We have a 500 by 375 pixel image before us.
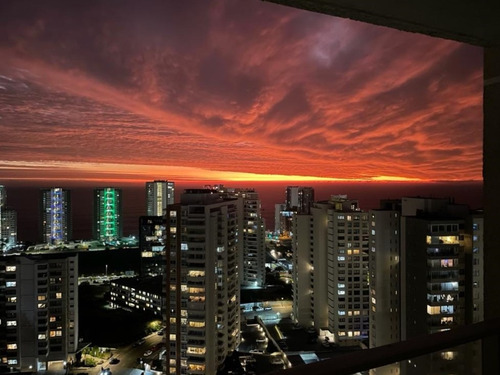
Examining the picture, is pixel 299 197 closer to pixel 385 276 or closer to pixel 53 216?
pixel 53 216

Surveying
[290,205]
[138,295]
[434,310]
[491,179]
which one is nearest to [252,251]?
[138,295]

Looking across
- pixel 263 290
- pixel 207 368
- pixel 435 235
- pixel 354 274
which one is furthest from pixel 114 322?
pixel 435 235

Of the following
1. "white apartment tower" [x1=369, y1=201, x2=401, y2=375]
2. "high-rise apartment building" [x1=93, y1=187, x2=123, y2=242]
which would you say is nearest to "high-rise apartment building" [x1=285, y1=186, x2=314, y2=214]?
"high-rise apartment building" [x1=93, y1=187, x2=123, y2=242]

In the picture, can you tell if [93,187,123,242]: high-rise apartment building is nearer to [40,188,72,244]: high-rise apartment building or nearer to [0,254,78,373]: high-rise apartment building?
[40,188,72,244]: high-rise apartment building

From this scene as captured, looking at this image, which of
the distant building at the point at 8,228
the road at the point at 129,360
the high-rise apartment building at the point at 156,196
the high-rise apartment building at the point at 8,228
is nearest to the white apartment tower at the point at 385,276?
the road at the point at 129,360

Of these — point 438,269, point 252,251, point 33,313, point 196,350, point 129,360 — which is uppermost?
point 438,269

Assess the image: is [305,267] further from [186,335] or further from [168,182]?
[168,182]

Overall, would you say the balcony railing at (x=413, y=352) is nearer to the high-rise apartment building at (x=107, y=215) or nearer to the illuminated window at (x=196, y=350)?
the illuminated window at (x=196, y=350)
